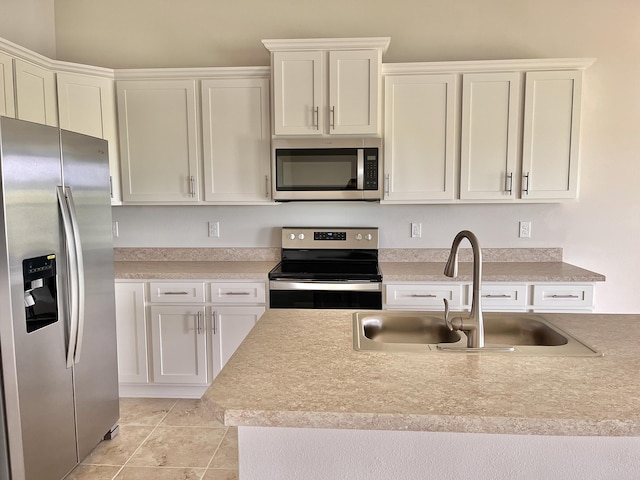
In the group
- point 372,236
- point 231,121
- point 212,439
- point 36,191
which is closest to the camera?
point 36,191

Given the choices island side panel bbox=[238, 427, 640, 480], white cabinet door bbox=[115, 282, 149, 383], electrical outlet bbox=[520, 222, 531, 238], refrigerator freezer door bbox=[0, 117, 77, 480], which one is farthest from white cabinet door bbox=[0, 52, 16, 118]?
electrical outlet bbox=[520, 222, 531, 238]

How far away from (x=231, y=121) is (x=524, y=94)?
198 centimetres

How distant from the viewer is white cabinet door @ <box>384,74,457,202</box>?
293cm

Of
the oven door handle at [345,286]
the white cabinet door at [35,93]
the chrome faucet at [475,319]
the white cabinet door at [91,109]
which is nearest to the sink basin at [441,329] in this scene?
the chrome faucet at [475,319]

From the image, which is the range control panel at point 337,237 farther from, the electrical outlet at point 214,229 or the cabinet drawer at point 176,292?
the cabinet drawer at point 176,292

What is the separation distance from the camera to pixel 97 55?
3.42 meters

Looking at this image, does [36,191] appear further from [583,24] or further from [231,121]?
[583,24]

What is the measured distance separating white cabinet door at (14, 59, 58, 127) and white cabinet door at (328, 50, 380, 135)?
183 cm

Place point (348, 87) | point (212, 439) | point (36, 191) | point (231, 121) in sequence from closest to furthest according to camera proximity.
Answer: point (36, 191)
point (212, 439)
point (348, 87)
point (231, 121)

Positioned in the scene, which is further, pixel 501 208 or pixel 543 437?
pixel 501 208

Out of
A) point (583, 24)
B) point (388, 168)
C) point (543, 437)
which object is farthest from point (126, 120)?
point (583, 24)

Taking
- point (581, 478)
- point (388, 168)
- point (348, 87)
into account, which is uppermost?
point (348, 87)

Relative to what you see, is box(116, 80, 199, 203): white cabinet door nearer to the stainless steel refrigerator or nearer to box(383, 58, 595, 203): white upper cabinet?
the stainless steel refrigerator

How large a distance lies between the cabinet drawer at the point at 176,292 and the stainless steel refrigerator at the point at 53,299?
18.7 inches
